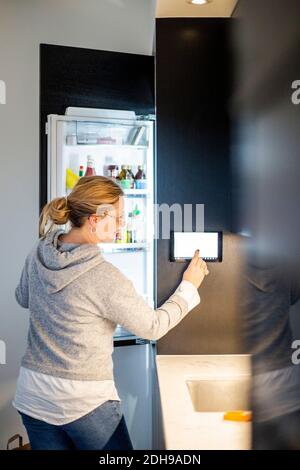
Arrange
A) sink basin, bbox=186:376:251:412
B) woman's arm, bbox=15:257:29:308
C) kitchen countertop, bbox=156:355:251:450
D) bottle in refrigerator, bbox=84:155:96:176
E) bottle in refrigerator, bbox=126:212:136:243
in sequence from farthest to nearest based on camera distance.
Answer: bottle in refrigerator, bbox=126:212:136:243 → bottle in refrigerator, bbox=84:155:96:176 → sink basin, bbox=186:376:251:412 → woman's arm, bbox=15:257:29:308 → kitchen countertop, bbox=156:355:251:450

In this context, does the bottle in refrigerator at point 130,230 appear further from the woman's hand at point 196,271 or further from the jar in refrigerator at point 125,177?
A: the woman's hand at point 196,271

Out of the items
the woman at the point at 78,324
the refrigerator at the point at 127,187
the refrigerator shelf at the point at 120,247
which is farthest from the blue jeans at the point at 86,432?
the refrigerator shelf at the point at 120,247

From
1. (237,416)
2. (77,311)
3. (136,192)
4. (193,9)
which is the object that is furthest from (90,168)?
(237,416)

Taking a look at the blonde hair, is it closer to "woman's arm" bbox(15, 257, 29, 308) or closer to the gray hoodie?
the gray hoodie

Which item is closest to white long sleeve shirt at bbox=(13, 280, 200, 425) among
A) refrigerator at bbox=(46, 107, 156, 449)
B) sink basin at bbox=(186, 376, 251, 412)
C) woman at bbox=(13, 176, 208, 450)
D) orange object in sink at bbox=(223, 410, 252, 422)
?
woman at bbox=(13, 176, 208, 450)

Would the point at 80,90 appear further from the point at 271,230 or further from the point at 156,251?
the point at 271,230

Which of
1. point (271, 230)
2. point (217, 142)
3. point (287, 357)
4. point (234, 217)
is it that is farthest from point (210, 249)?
point (287, 357)

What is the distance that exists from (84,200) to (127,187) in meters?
1.01

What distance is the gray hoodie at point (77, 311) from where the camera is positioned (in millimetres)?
1344

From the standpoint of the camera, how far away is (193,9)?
1.88 metres

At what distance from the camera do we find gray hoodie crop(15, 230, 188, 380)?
1344mm

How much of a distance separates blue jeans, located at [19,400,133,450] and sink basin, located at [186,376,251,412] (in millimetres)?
383

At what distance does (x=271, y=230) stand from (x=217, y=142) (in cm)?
98
